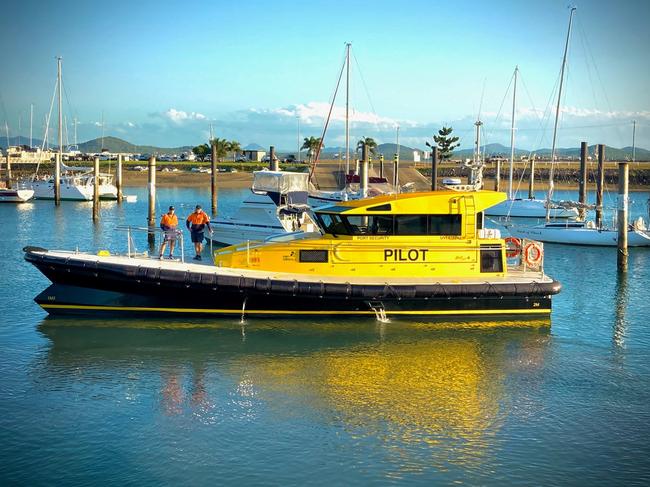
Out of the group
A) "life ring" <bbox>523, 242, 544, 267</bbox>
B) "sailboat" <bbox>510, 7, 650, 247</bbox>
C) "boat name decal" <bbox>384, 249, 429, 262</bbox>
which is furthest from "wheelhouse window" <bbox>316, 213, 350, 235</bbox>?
"sailboat" <bbox>510, 7, 650, 247</bbox>

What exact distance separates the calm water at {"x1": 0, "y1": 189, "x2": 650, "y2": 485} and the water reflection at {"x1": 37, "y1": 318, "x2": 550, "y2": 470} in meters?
0.04

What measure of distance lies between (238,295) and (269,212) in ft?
41.6

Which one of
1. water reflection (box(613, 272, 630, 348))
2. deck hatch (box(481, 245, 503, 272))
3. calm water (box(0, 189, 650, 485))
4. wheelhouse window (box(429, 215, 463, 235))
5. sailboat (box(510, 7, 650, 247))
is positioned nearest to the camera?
calm water (box(0, 189, 650, 485))

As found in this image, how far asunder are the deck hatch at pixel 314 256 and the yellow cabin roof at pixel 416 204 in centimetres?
101

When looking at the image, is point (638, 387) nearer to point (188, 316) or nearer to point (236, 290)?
point (236, 290)

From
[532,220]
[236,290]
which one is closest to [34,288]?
[236,290]

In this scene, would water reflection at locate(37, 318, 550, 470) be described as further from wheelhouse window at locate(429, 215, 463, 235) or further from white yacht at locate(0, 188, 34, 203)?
white yacht at locate(0, 188, 34, 203)

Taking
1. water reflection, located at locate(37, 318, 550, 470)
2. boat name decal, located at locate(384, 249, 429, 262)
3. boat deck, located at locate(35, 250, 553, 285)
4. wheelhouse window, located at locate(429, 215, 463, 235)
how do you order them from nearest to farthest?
water reflection, located at locate(37, 318, 550, 470)
boat deck, located at locate(35, 250, 553, 285)
boat name decal, located at locate(384, 249, 429, 262)
wheelhouse window, located at locate(429, 215, 463, 235)

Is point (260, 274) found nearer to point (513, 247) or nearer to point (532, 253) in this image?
point (513, 247)

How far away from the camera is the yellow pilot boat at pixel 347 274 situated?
15828 mm

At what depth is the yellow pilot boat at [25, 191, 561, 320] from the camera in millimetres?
15828

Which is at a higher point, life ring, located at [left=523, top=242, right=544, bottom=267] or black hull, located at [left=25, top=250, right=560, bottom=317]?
life ring, located at [left=523, top=242, right=544, bottom=267]

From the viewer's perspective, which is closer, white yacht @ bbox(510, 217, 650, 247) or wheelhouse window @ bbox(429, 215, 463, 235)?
wheelhouse window @ bbox(429, 215, 463, 235)

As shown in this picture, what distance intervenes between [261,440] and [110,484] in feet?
7.35
